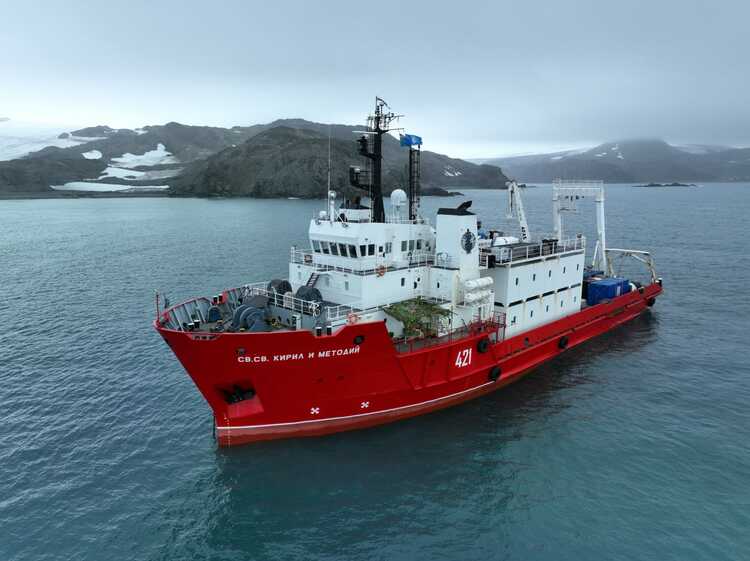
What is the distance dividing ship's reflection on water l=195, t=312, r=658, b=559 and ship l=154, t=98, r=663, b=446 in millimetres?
926

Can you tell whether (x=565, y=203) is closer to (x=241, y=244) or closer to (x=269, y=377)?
(x=269, y=377)

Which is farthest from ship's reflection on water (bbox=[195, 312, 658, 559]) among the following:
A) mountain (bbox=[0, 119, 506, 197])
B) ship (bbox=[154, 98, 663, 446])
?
mountain (bbox=[0, 119, 506, 197])

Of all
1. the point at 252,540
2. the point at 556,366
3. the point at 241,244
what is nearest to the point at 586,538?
the point at 252,540

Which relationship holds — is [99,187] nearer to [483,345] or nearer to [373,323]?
[483,345]

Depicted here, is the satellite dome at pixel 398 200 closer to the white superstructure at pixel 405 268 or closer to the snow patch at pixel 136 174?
the white superstructure at pixel 405 268

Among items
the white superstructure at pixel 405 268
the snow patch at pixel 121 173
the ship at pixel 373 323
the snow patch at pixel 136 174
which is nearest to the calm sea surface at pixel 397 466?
the ship at pixel 373 323

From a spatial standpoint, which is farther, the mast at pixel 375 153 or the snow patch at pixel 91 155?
the snow patch at pixel 91 155

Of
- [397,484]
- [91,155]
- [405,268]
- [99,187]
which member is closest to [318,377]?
[397,484]

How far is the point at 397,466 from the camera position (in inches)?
612

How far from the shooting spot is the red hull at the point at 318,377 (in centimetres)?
1510

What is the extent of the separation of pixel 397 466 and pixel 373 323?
179 inches

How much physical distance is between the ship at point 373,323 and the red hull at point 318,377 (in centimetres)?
4

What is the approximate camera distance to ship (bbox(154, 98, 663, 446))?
615 inches

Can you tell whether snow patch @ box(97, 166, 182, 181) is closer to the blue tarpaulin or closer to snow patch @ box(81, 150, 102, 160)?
snow patch @ box(81, 150, 102, 160)
